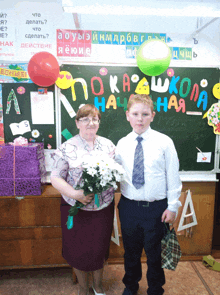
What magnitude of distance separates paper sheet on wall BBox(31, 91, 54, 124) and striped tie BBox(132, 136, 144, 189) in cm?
111

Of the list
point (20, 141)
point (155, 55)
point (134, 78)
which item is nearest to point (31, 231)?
point (20, 141)

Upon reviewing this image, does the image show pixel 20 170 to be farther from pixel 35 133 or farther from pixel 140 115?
pixel 140 115

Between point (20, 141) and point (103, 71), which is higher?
point (103, 71)

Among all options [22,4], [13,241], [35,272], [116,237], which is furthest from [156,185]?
[22,4]

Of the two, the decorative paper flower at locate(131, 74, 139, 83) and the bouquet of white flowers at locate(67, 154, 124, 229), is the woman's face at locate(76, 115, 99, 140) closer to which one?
the bouquet of white flowers at locate(67, 154, 124, 229)

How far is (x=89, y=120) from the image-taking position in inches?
63.1

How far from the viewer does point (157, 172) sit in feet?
5.29

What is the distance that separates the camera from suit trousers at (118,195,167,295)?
1614 mm

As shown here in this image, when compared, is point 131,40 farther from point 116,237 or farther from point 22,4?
point 116,237

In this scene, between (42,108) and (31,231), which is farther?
(42,108)

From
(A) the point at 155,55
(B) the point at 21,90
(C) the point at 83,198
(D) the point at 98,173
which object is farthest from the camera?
(B) the point at 21,90

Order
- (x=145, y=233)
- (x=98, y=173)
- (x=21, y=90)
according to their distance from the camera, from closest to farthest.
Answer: (x=98, y=173)
(x=145, y=233)
(x=21, y=90)

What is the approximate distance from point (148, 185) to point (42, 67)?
1.42 metres

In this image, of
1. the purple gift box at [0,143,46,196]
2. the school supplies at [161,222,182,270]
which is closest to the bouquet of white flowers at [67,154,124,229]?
the school supplies at [161,222,182,270]
